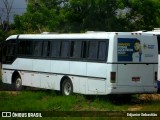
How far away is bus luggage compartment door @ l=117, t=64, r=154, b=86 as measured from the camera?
16938 mm

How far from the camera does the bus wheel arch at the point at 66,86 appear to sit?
62.0 ft

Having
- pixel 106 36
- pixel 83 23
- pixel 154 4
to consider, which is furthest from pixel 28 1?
pixel 106 36

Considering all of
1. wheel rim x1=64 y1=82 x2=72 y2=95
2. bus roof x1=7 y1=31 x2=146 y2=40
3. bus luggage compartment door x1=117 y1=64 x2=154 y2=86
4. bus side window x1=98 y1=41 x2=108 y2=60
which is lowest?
wheel rim x1=64 y1=82 x2=72 y2=95

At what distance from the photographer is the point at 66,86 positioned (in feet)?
62.7

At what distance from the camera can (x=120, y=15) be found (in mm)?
35844

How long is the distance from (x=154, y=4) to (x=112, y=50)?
65.3 feet

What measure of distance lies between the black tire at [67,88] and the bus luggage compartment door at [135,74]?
8.67ft

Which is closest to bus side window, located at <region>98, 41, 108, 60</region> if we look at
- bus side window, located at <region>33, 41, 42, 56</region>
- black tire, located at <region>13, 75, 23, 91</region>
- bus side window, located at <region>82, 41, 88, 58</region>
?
bus side window, located at <region>82, 41, 88, 58</region>

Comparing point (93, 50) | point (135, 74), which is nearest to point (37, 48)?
point (93, 50)

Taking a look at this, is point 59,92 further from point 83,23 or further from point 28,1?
point 28,1

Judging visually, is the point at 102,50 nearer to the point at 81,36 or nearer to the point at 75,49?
the point at 81,36

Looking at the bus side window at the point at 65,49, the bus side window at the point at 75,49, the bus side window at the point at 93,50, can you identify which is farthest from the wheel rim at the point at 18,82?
the bus side window at the point at 93,50

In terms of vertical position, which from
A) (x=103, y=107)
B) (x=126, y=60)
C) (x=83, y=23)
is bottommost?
(x=103, y=107)

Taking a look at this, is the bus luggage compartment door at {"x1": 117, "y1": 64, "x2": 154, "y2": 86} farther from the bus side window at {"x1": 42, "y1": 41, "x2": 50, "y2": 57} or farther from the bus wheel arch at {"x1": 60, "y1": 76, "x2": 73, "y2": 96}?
the bus side window at {"x1": 42, "y1": 41, "x2": 50, "y2": 57}
